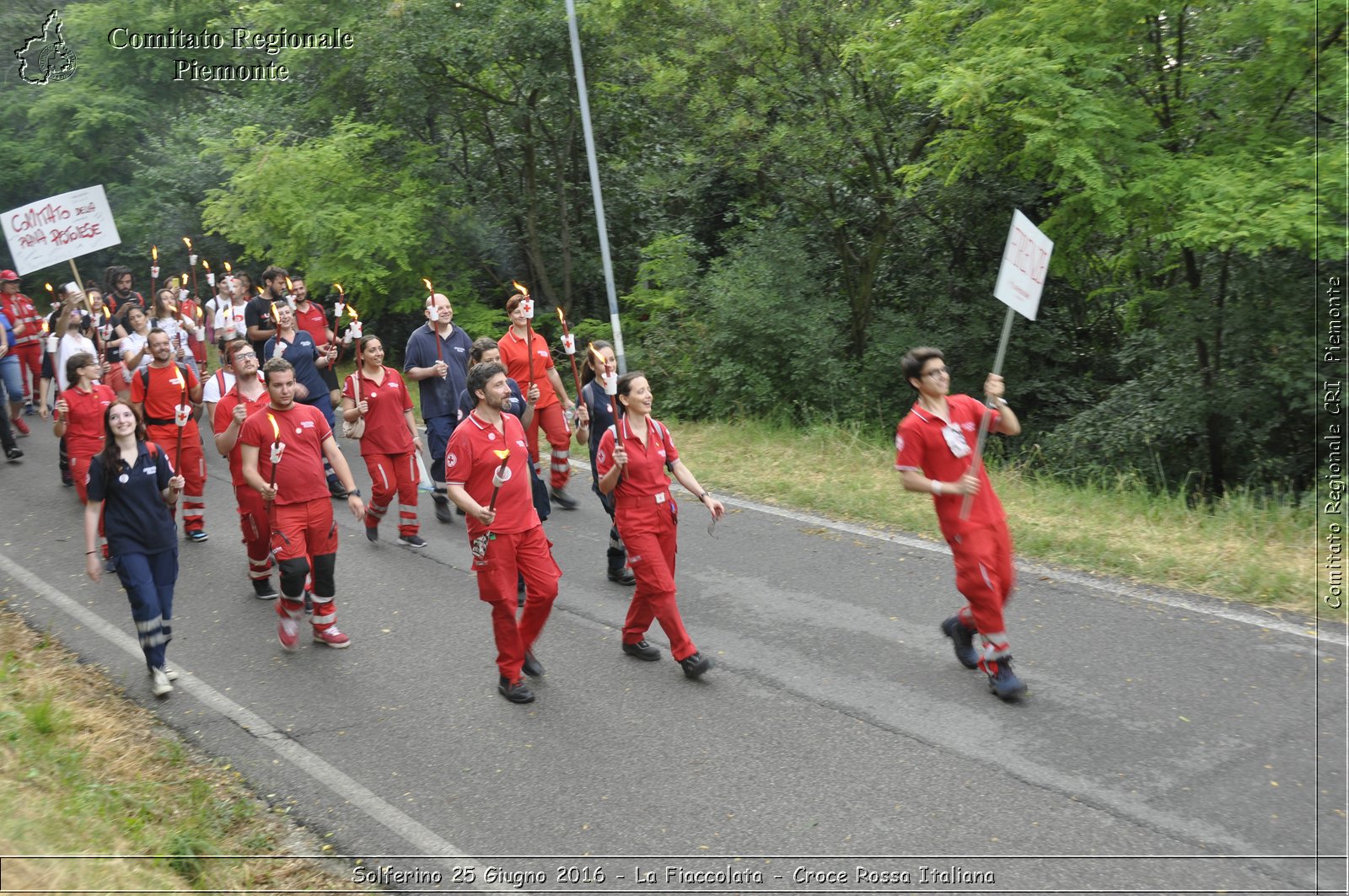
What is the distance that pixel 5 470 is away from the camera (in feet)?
44.2

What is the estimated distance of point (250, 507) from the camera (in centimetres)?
831

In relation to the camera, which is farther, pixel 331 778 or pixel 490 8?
pixel 490 8

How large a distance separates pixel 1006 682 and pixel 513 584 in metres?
2.73

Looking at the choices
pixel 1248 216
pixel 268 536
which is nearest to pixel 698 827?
pixel 268 536

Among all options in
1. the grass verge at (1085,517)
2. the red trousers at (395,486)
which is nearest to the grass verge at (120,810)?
the red trousers at (395,486)

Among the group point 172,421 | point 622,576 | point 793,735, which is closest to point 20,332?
point 172,421

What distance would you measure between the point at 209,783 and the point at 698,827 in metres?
2.55

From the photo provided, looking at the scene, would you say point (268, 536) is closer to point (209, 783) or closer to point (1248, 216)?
point (209, 783)

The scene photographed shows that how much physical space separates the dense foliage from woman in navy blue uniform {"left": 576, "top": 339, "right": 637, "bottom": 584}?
511 cm

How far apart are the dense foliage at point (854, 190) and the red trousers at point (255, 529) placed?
Result: 7614mm

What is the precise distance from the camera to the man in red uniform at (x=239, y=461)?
8219 millimetres

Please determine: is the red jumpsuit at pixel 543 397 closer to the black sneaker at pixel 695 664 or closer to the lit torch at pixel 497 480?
the lit torch at pixel 497 480

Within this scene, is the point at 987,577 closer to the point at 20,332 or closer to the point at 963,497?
the point at 963,497

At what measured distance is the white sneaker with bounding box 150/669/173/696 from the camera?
22.3 ft
